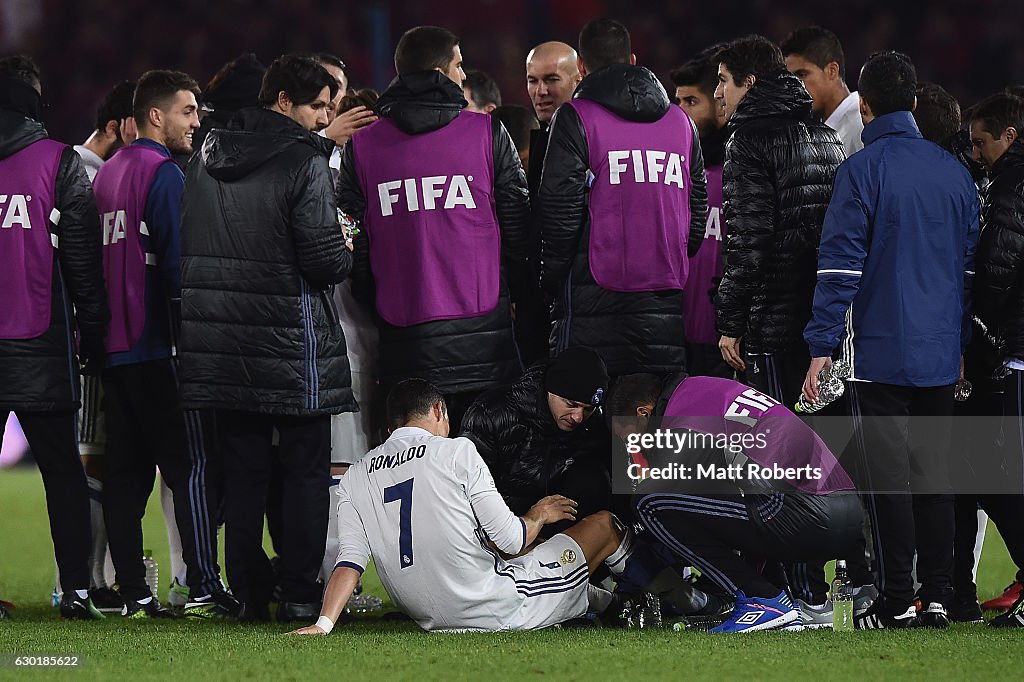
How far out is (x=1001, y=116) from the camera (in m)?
5.15

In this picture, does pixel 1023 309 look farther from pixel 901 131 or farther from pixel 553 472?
pixel 553 472

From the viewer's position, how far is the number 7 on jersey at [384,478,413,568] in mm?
4531

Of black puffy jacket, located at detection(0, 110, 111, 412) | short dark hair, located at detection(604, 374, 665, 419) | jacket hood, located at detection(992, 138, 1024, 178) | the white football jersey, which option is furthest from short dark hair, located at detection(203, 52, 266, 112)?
jacket hood, located at detection(992, 138, 1024, 178)

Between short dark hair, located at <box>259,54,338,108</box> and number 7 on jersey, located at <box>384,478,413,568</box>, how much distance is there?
57.2 inches

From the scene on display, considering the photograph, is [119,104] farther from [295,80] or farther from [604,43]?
[604,43]

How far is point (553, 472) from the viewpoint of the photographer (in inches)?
204

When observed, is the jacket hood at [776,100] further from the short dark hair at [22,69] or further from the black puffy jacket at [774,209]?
the short dark hair at [22,69]

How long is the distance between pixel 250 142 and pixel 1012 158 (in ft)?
8.67

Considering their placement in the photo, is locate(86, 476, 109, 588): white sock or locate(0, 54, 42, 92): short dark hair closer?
locate(0, 54, 42, 92): short dark hair

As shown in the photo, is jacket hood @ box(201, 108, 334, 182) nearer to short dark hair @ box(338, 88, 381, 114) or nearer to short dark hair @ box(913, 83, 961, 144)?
short dark hair @ box(338, 88, 381, 114)

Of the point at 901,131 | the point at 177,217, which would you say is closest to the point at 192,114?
the point at 177,217

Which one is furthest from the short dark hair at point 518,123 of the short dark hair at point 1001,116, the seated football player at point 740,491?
the short dark hair at point 1001,116

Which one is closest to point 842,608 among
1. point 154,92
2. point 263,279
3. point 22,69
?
point 263,279

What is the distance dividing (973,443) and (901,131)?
46.4 inches
